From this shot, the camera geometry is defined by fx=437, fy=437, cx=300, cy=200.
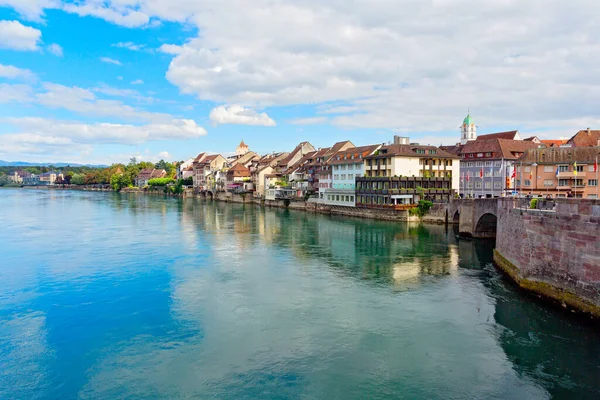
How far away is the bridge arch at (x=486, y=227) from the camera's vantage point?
48.8 m

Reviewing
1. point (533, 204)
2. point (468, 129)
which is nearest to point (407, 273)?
point (533, 204)

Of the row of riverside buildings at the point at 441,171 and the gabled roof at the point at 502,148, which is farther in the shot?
the gabled roof at the point at 502,148

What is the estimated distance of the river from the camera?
16.6m

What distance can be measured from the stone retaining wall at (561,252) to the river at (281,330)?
3.90ft

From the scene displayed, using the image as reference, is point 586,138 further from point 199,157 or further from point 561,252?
point 199,157

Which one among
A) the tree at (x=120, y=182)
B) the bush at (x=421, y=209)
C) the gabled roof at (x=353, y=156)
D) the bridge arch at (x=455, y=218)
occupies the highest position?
the gabled roof at (x=353, y=156)

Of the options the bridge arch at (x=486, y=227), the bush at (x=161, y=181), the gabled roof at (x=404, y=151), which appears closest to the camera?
the bridge arch at (x=486, y=227)

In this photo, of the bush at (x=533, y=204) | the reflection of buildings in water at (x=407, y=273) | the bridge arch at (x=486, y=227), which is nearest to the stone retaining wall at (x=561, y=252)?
the bush at (x=533, y=204)

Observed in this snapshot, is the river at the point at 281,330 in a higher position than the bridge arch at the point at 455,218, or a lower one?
lower

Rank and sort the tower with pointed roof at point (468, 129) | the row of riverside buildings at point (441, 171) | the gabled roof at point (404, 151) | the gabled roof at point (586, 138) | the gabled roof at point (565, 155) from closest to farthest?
the gabled roof at point (565, 155), the row of riverside buildings at point (441, 171), the gabled roof at point (586, 138), the gabled roof at point (404, 151), the tower with pointed roof at point (468, 129)

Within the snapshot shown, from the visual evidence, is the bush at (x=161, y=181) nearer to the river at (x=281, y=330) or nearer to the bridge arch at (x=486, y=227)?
the river at (x=281, y=330)

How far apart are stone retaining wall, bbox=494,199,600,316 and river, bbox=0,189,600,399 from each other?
1189mm

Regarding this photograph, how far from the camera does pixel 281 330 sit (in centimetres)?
2159

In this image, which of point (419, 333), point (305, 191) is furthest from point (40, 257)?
point (305, 191)
